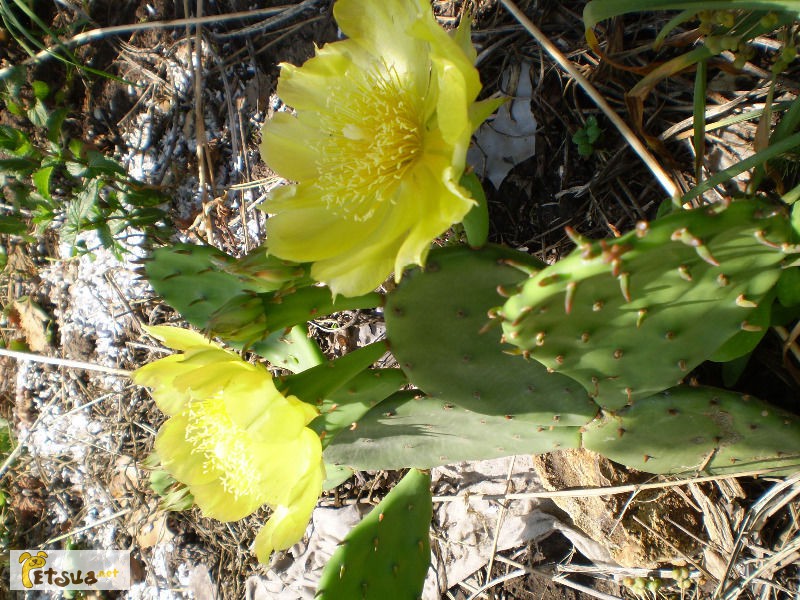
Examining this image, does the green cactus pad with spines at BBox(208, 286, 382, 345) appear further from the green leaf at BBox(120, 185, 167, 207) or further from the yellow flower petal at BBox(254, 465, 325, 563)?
the green leaf at BBox(120, 185, 167, 207)

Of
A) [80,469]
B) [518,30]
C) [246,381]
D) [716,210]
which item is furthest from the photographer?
[80,469]

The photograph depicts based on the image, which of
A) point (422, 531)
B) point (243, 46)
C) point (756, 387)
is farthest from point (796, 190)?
point (243, 46)

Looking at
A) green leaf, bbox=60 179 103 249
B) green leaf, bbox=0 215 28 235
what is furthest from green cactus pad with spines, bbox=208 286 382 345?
green leaf, bbox=0 215 28 235

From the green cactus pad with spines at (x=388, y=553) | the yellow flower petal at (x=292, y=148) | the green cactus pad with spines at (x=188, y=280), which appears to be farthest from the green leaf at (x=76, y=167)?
the green cactus pad with spines at (x=388, y=553)

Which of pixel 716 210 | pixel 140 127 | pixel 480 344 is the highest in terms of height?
pixel 140 127

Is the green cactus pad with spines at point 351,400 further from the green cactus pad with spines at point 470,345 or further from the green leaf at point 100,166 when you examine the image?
the green leaf at point 100,166

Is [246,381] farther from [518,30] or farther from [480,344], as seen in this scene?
[518,30]

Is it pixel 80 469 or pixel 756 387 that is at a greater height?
pixel 80 469
